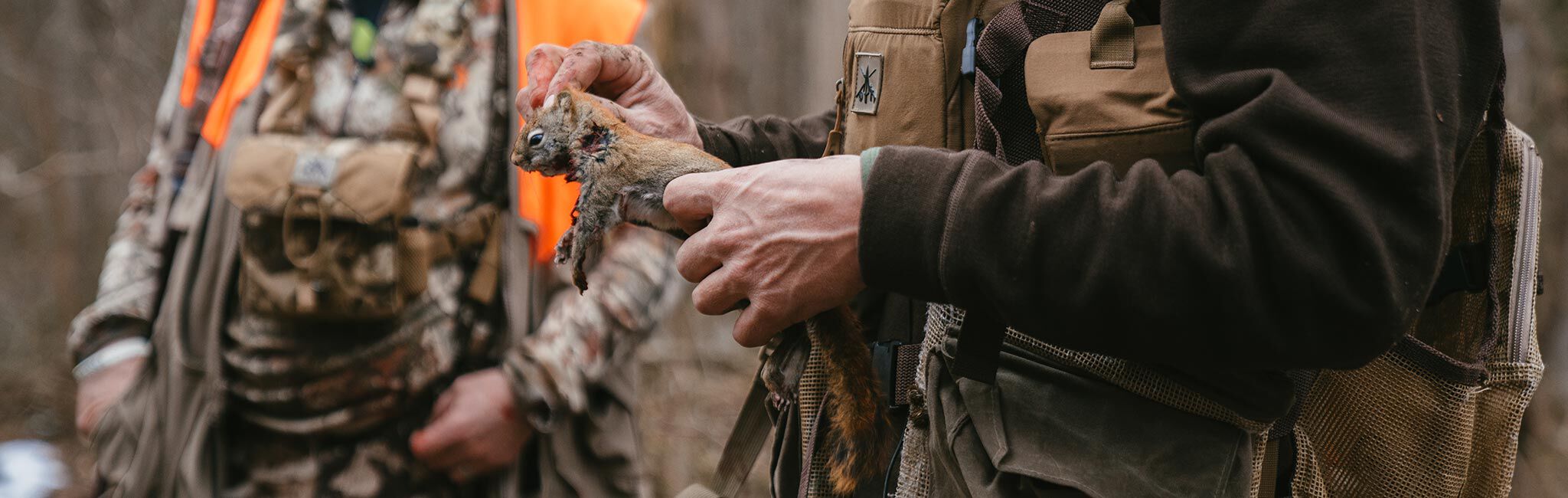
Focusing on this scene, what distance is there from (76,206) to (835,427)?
22.5 ft

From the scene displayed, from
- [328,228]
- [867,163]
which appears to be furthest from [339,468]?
[867,163]

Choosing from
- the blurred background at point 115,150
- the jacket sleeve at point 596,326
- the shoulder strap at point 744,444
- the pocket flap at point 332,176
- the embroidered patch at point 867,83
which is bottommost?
the blurred background at point 115,150

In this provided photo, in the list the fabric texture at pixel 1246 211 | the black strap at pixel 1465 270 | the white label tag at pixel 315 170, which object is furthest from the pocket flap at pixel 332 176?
the black strap at pixel 1465 270

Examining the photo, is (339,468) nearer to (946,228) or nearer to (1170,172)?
(946,228)

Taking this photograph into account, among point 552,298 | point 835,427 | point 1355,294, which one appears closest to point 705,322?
point 552,298

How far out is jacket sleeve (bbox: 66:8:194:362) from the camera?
9.07ft

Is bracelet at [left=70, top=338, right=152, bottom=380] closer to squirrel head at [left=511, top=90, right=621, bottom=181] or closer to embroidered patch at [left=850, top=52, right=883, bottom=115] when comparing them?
squirrel head at [left=511, top=90, right=621, bottom=181]

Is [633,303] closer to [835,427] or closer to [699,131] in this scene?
[699,131]

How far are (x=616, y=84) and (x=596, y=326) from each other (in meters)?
0.94

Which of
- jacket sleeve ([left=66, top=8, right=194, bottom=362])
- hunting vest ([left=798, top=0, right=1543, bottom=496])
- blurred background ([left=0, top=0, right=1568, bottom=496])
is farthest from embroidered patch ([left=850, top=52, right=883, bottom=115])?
blurred background ([left=0, top=0, right=1568, bottom=496])

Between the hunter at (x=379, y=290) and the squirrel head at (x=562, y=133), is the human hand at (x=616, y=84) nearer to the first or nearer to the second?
the squirrel head at (x=562, y=133)

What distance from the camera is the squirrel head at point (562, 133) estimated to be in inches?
57.9

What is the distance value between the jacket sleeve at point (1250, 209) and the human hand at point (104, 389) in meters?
2.43

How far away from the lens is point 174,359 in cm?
260
